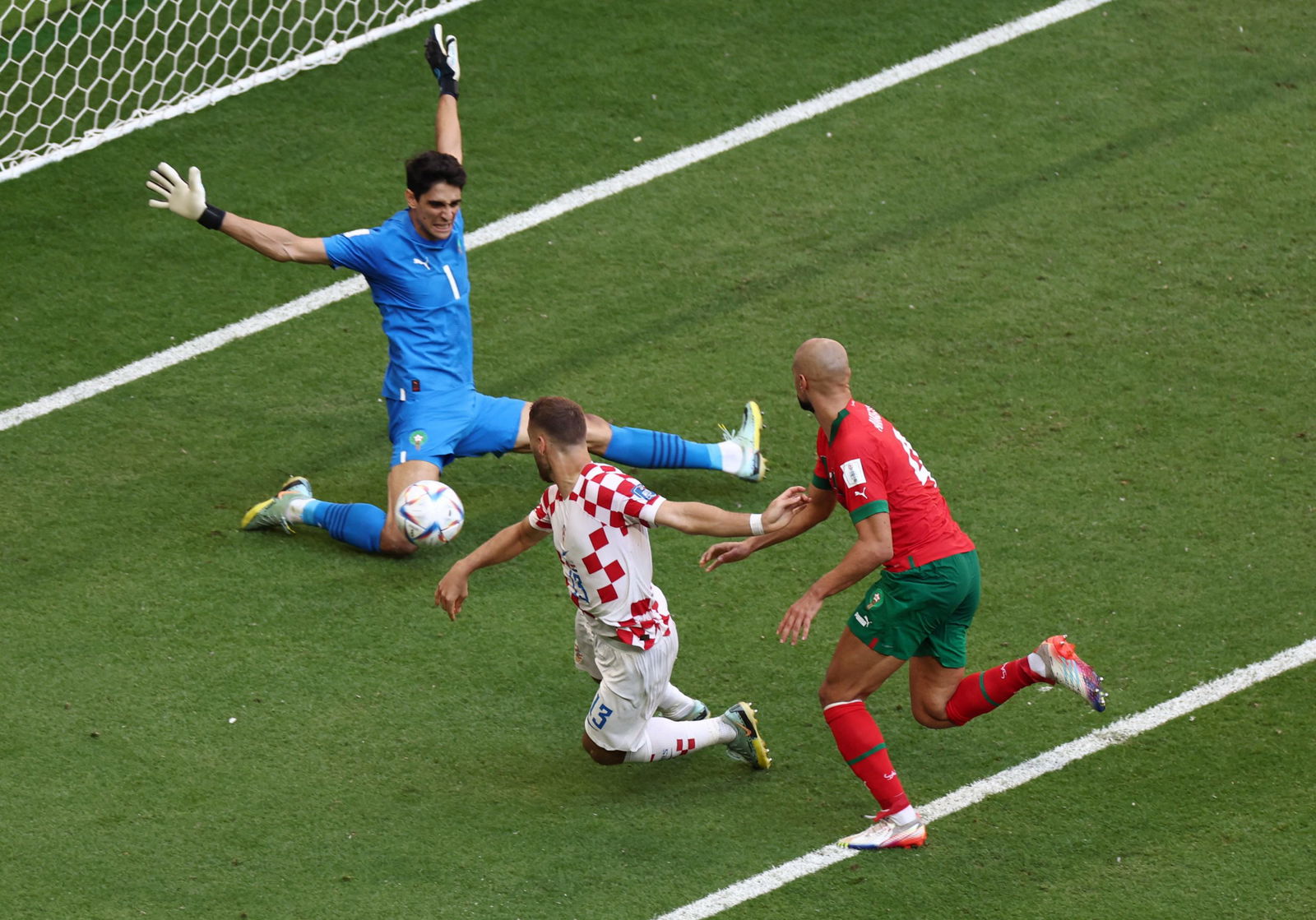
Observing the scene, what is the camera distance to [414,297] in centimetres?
740

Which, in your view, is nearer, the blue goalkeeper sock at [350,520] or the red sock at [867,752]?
the red sock at [867,752]

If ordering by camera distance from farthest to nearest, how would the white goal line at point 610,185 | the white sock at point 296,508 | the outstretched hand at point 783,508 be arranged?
the white goal line at point 610,185
the white sock at point 296,508
the outstretched hand at point 783,508

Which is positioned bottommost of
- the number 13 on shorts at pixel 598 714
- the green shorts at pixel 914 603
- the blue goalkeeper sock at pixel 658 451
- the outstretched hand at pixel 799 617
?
the blue goalkeeper sock at pixel 658 451

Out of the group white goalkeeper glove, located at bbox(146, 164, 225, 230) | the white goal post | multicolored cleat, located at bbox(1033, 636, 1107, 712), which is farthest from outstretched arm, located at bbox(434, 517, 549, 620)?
the white goal post

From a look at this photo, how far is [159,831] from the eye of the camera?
5793mm

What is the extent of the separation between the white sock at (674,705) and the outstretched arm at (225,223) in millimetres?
2514

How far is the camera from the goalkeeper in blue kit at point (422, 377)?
23.7ft

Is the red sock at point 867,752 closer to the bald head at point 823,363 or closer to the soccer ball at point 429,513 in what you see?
the bald head at point 823,363

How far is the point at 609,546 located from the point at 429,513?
167 centimetres

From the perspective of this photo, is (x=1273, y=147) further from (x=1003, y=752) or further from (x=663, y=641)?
(x=663, y=641)

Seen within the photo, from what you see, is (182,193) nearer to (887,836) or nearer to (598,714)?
(598,714)

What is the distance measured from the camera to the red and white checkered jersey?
18.0 feet

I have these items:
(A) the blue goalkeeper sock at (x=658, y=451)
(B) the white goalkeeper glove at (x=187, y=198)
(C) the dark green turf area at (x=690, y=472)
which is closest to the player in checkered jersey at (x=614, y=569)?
(C) the dark green turf area at (x=690, y=472)

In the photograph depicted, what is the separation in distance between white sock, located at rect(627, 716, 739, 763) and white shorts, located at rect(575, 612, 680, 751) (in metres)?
0.04
